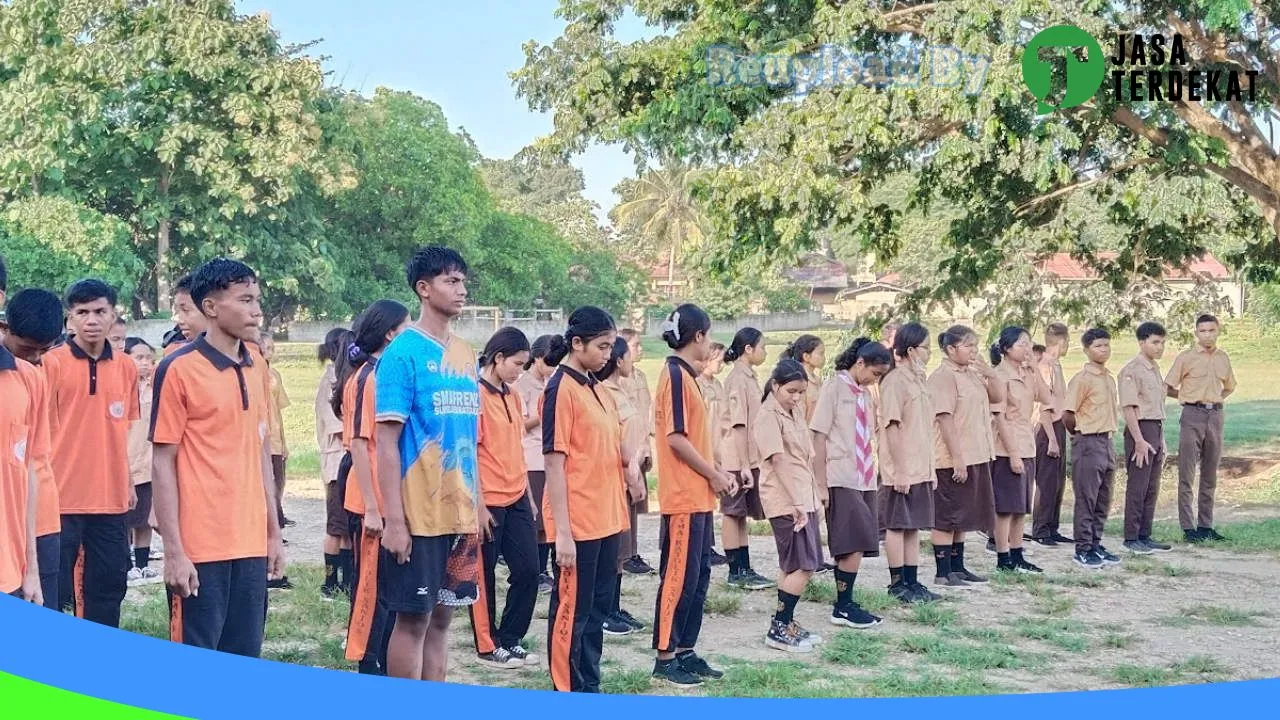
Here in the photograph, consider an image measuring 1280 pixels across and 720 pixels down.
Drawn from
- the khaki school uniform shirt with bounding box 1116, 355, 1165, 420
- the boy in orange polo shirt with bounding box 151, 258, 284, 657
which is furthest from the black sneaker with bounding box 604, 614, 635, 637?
the khaki school uniform shirt with bounding box 1116, 355, 1165, 420

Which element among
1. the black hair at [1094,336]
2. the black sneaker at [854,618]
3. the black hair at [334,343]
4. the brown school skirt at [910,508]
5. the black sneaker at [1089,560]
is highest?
the black hair at [1094,336]

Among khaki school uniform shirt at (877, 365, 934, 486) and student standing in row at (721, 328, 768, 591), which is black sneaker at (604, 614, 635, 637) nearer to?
student standing in row at (721, 328, 768, 591)

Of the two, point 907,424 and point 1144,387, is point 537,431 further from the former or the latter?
point 1144,387

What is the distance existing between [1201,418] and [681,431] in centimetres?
610

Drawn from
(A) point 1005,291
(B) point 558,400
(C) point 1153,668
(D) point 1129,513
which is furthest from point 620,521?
(A) point 1005,291

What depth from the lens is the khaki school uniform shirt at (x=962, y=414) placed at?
8.36 metres

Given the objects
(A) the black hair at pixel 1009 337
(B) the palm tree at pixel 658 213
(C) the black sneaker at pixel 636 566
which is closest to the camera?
(C) the black sneaker at pixel 636 566

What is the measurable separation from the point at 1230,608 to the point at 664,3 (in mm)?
7177

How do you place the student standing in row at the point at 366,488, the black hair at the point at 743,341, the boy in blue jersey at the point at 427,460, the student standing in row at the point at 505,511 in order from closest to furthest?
the boy in blue jersey at the point at 427,460 → the student standing in row at the point at 366,488 → the student standing in row at the point at 505,511 → the black hair at the point at 743,341

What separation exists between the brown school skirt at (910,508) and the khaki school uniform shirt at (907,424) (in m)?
0.06

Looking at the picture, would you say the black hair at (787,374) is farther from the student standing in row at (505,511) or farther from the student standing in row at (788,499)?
the student standing in row at (505,511)

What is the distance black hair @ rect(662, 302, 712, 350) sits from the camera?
18.7ft

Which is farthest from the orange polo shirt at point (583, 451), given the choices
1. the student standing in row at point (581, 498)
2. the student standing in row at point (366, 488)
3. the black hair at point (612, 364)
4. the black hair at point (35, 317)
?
the black hair at point (35, 317)

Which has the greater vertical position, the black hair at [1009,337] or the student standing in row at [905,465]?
the black hair at [1009,337]
